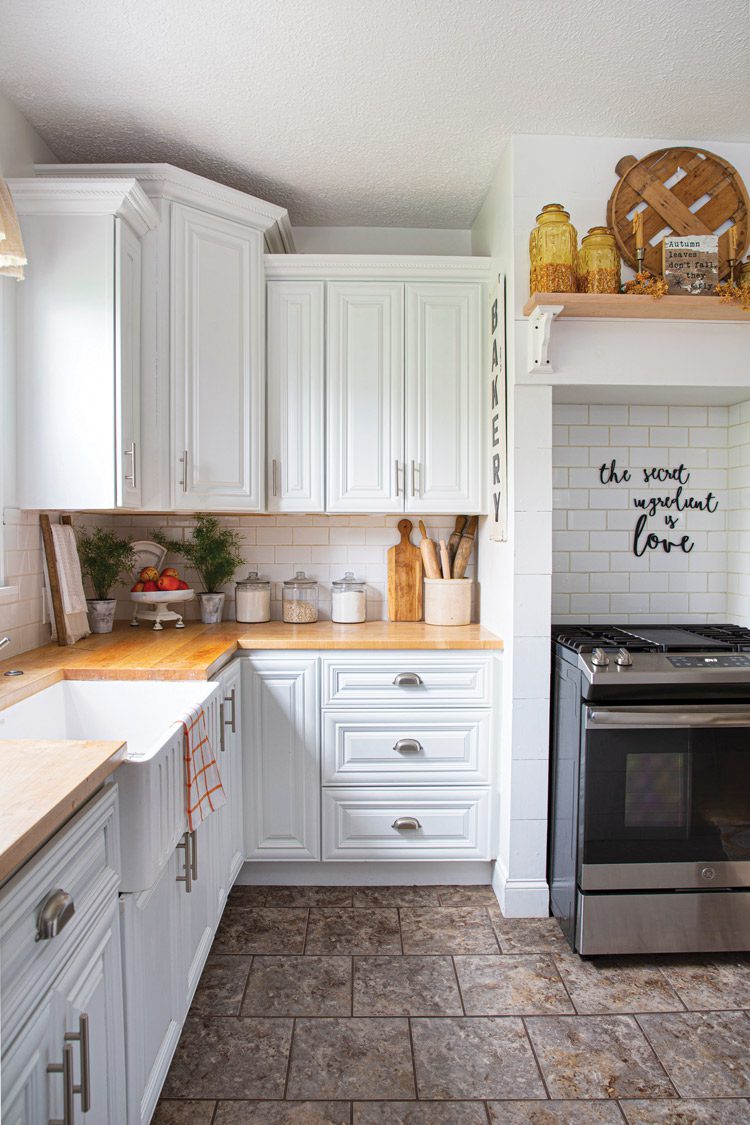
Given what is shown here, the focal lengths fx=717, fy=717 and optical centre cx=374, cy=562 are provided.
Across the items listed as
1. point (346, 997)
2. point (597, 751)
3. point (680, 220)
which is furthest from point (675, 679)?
point (680, 220)

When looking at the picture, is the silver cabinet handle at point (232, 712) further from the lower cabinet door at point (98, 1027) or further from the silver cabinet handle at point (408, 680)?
the lower cabinet door at point (98, 1027)

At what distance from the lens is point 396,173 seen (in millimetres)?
2705

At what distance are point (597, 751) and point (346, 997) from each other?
1.01 meters

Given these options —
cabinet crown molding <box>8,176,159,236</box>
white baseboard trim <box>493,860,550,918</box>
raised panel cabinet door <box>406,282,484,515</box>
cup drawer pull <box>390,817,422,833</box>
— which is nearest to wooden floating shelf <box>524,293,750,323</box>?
raised panel cabinet door <box>406,282,484,515</box>

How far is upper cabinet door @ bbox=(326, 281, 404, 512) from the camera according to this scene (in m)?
2.85

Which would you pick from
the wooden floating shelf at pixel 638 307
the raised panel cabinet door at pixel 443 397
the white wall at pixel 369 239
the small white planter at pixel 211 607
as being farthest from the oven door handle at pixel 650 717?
the white wall at pixel 369 239

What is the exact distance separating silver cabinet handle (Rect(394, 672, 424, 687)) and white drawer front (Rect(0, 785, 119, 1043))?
139cm

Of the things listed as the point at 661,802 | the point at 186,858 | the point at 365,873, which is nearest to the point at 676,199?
the point at 661,802

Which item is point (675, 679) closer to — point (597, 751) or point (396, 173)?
point (597, 751)

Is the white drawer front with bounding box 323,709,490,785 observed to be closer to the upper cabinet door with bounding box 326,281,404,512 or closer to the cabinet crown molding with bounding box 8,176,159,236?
the upper cabinet door with bounding box 326,281,404,512

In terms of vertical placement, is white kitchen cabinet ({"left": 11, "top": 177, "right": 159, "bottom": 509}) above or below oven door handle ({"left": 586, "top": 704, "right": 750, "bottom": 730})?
above

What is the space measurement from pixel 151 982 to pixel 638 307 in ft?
7.36

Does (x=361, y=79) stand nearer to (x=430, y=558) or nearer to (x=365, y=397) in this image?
(x=365, y=397)

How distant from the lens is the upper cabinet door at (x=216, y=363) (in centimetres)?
261
